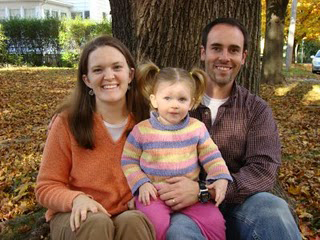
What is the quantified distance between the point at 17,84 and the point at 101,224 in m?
12.7

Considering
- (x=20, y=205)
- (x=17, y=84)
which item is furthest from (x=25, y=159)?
(x=17, y=84)

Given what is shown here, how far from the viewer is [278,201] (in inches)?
105

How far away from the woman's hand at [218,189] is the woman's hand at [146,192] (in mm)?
380

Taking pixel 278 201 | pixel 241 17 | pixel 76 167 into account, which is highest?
pixel 241 17

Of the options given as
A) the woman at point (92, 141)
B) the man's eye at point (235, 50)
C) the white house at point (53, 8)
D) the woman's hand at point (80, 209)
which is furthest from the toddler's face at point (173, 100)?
the white house at point (53, 8)

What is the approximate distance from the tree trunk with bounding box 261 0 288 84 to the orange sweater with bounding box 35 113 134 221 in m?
12.0

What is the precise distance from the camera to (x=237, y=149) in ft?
10.2

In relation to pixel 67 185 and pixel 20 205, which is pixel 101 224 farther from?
pixel 20 205

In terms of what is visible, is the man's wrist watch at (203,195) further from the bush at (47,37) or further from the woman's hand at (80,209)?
the bush at (47,37)

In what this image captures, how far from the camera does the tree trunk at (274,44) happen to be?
13898mm

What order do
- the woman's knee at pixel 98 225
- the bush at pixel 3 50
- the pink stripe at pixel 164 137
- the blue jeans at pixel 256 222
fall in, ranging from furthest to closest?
the bush at pixel 3 50 → the pink stripe at pixel 164 137 → the blue jeans at pixel 256 222 → the woman's knee at pixel 98 225

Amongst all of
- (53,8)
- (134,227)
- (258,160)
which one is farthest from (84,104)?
(53,8)

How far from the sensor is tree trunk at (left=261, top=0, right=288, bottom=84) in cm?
1390

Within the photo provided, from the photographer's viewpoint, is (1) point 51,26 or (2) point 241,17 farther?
(1) point 51,26
